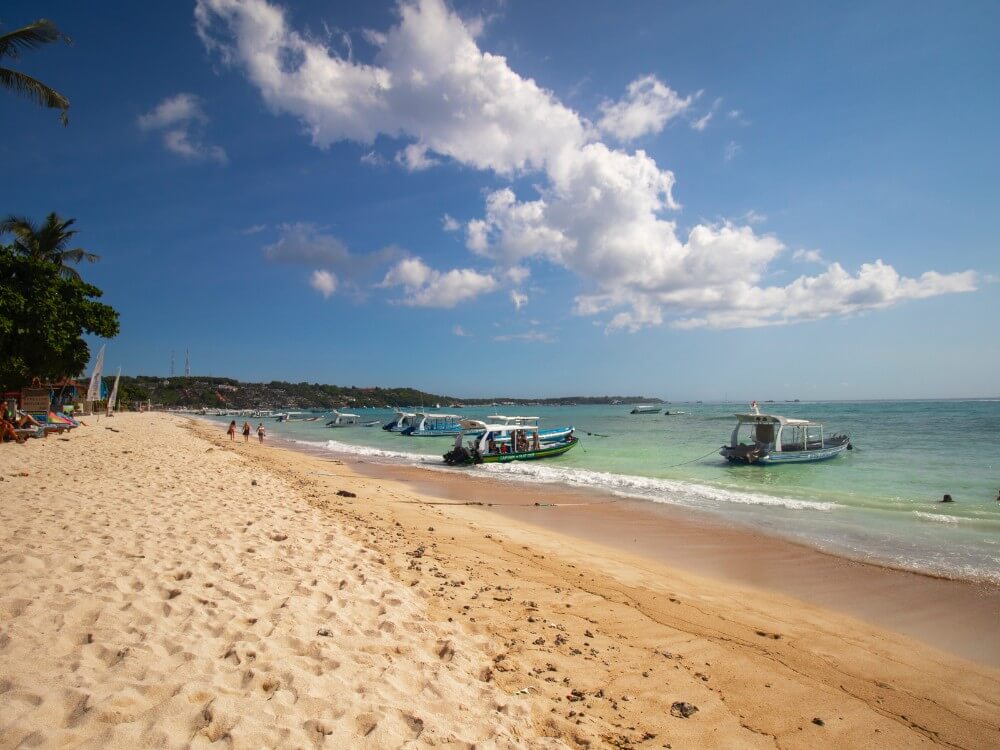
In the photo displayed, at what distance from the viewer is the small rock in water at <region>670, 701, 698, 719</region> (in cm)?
404

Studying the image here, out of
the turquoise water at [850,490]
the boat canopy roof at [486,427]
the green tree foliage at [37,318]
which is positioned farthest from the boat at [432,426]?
the green tree foliage at [37,318]

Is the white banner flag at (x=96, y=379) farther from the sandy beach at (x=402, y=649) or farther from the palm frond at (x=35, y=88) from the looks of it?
the sandy beach at (x=402, y=649)

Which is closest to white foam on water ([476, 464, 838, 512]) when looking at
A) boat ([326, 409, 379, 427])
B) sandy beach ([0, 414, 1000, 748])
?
→ sandy beach ([0, 414, 1000, 748])

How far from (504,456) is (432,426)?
23.3 meters

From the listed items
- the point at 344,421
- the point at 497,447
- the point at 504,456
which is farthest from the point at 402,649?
the point at 344,421

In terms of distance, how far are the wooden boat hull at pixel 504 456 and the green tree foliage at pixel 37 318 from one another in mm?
19926

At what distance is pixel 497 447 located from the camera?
89.0 feet

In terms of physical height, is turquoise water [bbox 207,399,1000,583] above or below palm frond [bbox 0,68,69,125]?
below

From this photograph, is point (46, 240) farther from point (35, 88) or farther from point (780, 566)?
point (780, 566)

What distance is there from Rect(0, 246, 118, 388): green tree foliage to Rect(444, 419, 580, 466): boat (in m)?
20.1

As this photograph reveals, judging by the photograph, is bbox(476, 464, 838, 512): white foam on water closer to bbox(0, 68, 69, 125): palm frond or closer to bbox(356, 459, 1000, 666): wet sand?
bbox(356, 459, 1000, 666): wet sand

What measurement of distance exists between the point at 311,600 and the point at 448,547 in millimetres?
3936

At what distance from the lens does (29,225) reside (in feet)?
98.2

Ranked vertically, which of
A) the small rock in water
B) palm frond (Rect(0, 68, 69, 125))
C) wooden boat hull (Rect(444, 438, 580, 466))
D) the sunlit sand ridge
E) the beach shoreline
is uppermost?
palm frond (Rect(0, 68, 69, 125))
